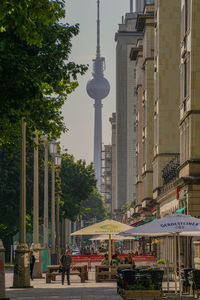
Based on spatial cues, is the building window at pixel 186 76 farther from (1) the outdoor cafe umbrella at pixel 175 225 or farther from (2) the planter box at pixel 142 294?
(2) the planter box at pixel 142 294

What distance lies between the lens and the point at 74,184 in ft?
331

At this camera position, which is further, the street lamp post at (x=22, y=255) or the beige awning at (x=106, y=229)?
the beige awning at (x=106, y=229)

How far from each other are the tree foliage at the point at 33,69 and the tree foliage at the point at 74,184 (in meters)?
63.4

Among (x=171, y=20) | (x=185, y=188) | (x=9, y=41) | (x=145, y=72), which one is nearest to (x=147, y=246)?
(x=145, y=72)

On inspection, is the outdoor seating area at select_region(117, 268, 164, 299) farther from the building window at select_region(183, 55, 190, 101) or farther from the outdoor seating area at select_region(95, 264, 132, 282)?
the building window at select_region(183, 55, 190, 101)

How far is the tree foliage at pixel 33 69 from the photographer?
1548cm

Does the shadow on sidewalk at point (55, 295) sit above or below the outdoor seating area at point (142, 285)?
below

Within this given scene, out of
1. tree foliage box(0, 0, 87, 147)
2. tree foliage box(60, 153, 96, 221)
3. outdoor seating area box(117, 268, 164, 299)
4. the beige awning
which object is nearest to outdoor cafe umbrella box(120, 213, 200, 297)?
outdoor seating area box(117, 268, 164, 299)

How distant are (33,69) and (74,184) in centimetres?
7329

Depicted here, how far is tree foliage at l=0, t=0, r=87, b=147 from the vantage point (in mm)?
15475

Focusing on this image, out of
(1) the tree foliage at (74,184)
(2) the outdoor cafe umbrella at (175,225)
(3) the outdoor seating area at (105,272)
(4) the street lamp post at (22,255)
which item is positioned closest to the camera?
(2) the outdoor cafe umbrella at (175,225)

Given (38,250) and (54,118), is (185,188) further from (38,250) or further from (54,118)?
(54,118)

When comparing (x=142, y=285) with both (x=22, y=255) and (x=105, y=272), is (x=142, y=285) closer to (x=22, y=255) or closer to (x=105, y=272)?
(x=22, y=255)

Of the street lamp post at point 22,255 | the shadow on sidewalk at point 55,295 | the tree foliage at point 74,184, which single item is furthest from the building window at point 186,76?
the tree foliage at point 74,184
